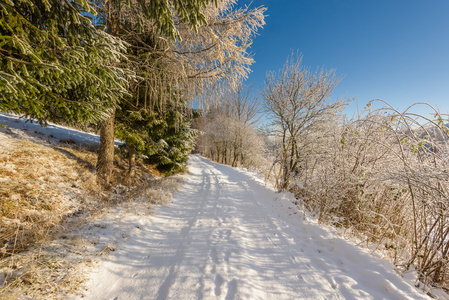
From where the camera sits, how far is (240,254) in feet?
8.82

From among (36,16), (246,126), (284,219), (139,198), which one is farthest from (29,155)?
(246,126)

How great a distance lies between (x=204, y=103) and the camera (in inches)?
173

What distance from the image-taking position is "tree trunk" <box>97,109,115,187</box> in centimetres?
493

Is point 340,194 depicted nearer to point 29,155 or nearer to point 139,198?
point 139,198

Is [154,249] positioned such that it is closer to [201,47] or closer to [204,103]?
[204,103]

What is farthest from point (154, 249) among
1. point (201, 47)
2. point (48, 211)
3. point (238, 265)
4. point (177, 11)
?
point (201, 47)

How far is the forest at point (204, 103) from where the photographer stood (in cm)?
232

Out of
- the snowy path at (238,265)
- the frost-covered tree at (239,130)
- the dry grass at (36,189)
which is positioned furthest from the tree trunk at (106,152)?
the frost-covered tree at (239,130)

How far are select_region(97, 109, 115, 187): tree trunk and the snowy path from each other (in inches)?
100

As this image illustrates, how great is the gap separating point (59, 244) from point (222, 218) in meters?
3.00

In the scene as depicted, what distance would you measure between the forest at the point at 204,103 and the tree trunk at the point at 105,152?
0.03 metres

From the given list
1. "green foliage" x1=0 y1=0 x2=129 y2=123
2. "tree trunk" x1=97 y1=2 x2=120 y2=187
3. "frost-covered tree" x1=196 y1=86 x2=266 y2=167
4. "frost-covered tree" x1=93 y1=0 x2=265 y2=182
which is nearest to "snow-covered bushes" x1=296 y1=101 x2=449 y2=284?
"frost-covered tree" x1=93 y1=0 x2=265 y2=182

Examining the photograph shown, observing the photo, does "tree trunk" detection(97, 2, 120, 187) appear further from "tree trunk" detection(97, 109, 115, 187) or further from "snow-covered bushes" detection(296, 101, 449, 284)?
"snow-covered bushes" detection(296, 101, 449, 284)

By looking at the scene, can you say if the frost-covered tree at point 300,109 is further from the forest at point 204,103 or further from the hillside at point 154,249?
the hillside at point 154,249
